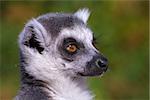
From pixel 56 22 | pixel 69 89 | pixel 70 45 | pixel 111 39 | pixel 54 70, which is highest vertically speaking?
pixel 111 39

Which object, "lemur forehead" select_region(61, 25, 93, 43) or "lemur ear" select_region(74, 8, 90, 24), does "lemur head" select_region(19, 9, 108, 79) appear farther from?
"lemur ear" select_region(74, 8, 90, 24)

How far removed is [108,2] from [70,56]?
21.3 feet

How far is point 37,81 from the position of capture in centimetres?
570

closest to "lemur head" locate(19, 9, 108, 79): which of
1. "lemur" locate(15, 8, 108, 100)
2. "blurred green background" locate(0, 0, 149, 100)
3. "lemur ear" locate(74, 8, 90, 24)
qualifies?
"lemur" locate(15, 8, 108, 100)

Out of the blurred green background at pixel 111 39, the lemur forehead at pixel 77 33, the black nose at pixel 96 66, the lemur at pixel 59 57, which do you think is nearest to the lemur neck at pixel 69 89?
the lemur at pixel 59 57

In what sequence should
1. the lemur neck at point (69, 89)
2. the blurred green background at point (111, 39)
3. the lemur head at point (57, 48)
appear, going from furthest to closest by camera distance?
the blurred green background at point (111, 39) → the lemur head at point (57, 48) → the lemur neck at point (69, 89)

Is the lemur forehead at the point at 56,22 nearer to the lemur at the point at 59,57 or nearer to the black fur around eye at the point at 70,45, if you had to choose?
the lemur at the point at 59,57

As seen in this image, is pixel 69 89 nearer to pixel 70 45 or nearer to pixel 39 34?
pixel 70 45

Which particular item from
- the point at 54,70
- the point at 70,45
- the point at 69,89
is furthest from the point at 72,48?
the point at 69,89

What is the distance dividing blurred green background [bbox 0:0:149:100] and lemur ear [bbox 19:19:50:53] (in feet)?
14.8

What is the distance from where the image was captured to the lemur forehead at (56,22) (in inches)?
230

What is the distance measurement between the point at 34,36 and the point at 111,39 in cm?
601

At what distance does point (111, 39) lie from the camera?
11883mm

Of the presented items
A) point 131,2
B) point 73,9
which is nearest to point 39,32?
point 73,9
